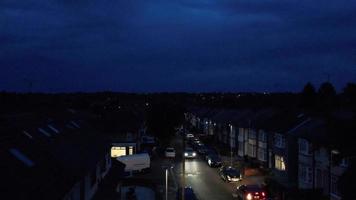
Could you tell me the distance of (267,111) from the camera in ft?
209

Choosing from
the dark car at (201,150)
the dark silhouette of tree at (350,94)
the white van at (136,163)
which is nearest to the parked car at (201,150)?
the dark car at (201,150)

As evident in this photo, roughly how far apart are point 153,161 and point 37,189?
4655 cm

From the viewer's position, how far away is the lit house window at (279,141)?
50.8 metres

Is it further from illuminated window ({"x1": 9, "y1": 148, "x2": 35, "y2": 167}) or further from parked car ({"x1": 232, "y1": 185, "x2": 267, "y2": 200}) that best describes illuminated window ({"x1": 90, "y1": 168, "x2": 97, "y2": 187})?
parked car ({"x1": 232, "y1": 185, "x2": 267, "y2": 200})

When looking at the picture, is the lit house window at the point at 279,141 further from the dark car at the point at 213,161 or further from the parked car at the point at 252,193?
the parked car at the point at 252,193

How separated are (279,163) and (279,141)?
89.7 inches

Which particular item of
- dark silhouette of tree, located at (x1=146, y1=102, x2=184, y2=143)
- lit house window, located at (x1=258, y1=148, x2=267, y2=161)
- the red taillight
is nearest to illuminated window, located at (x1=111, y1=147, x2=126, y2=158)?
dark silhouette of tree, located at (x1=146, y1=102, x2=184, y2=143)

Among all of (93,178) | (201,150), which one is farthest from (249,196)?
(201,150)

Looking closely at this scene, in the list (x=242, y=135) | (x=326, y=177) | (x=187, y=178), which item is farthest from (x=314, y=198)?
(x=242, y=135)

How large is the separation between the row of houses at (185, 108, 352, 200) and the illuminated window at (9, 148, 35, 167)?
1578cm

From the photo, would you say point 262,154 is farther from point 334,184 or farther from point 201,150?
point 334,184

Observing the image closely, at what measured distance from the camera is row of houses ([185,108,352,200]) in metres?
37.8

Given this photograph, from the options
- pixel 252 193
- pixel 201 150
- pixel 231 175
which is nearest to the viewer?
pixel 252 193

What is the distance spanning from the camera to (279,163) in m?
51.8
